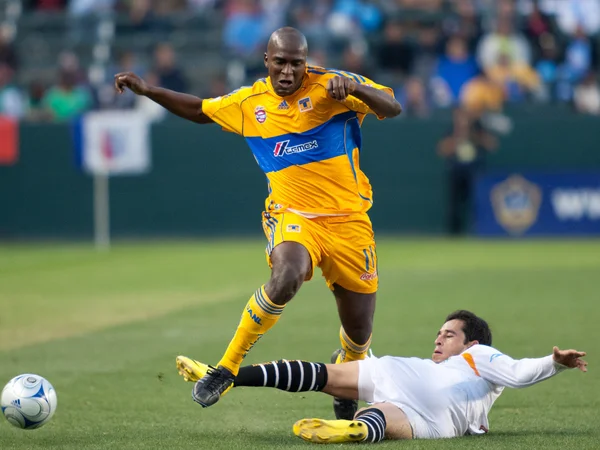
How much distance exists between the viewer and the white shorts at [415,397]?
6.56m

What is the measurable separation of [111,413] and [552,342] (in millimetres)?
4579

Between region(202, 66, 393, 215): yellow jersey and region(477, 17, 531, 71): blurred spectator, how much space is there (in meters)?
15.7

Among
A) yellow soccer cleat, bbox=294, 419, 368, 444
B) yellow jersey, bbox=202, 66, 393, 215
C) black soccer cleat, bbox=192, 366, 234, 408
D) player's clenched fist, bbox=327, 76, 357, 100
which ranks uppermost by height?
player's clenched fist, bbox=327, 76, 357, 100

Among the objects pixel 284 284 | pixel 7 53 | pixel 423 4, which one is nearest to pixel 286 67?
pixel 284 284

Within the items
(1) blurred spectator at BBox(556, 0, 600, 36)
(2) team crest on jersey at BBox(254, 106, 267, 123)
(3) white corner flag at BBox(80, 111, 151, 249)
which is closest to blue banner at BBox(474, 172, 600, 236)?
(1) blurred spectator at BBox(556, 0, 600, 36)

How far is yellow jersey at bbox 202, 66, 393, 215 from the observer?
746cm

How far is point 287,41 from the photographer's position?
723cm

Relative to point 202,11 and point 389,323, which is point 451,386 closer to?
point 389,323

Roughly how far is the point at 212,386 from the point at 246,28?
18.7 meters

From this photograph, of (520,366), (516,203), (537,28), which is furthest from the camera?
(537,28)

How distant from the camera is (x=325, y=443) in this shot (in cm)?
634

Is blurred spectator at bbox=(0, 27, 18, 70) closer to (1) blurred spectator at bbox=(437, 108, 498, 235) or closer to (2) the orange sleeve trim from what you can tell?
(1) blurred spectator at bbox=(437, 108, 498, 235)

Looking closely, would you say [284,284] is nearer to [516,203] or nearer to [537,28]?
[516,203]

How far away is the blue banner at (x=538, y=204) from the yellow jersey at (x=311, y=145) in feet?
48.8
